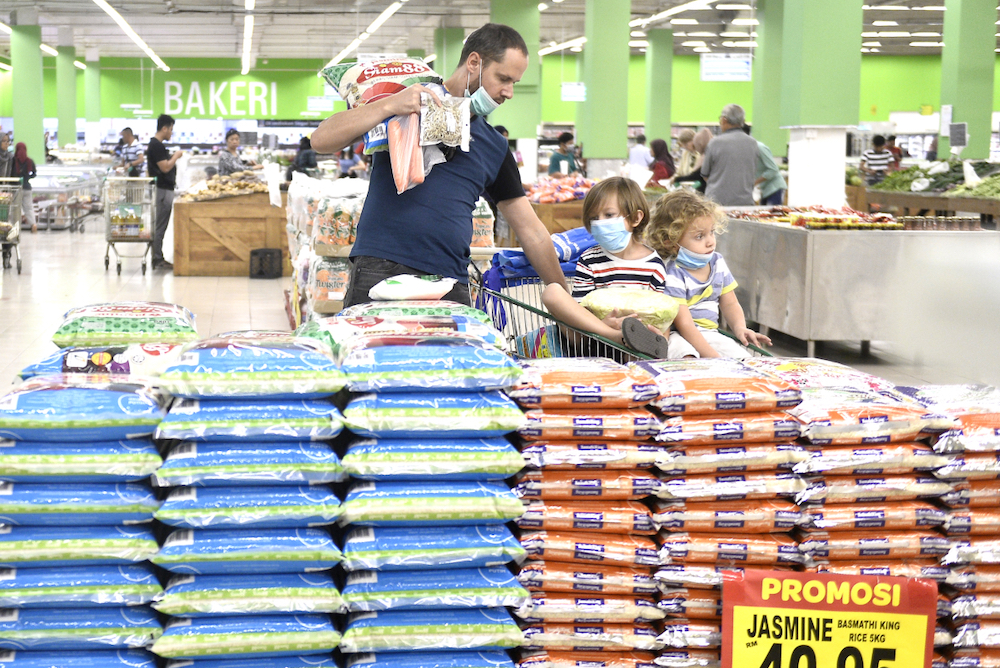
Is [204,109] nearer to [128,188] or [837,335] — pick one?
[128,188]

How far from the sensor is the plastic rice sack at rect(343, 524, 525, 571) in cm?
196

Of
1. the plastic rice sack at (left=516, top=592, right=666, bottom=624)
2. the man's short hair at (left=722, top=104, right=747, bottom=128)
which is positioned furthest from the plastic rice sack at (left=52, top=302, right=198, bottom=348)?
the man's short hair at (left=722, top=104, right=747, bottom=128)

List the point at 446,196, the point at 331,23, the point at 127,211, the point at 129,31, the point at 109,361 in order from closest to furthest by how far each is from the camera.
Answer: the point at 109,361 → the point at 446,196 → the point at 127,211 → the point at 331,23 → the point at 129,31

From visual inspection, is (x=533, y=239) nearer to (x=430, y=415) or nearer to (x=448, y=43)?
(x=430, y=415)

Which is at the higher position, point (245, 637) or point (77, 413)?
point (77, 413)

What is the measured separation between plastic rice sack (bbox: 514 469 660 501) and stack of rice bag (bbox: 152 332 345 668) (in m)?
0.41

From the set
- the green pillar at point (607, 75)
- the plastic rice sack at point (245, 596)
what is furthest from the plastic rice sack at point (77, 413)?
the green pillar at point (607, 75)

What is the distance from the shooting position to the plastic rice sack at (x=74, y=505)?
188 cm

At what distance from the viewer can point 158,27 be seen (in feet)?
97.7

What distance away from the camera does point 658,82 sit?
1079 inches

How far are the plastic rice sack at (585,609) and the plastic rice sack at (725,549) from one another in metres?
0.12

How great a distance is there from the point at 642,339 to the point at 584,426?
26.7 inches

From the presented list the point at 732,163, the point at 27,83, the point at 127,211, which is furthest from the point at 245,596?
the point at 27,83

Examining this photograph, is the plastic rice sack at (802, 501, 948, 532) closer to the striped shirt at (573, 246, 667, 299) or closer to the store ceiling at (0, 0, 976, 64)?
the striped shirt at (573, 246, 667, 299)
